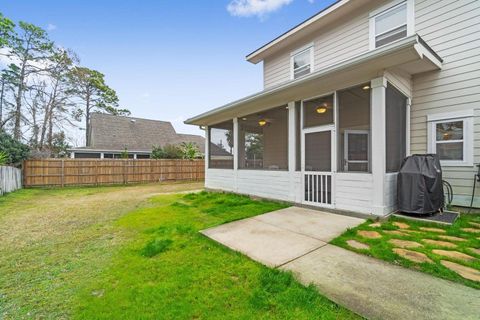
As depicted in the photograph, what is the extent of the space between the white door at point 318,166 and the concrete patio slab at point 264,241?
5.55 feet

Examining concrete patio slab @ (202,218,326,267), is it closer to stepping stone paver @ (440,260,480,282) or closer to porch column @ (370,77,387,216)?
stepping stone paver @ (440,260,480,282)

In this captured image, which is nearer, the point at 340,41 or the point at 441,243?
the point at 441,243

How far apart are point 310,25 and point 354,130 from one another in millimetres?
4306

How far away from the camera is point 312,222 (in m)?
4.03

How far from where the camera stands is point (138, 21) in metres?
→ 9.64

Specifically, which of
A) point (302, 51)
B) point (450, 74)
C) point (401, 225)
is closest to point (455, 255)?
point (401, 225)

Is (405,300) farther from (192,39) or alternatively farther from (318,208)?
(192,39)

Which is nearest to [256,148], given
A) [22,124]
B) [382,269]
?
[382,269]

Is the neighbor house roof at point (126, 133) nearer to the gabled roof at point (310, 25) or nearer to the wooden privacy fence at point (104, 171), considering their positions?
the wooden privacy fence at point (104, 171)

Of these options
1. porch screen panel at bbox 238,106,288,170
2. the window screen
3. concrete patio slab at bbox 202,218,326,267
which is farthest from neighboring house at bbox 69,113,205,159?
the window screen

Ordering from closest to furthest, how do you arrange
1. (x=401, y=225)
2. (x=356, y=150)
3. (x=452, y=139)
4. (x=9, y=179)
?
(x=401, y=225) → (x=452, y=139) → (x=356, y=150) → (x=9, y=179)

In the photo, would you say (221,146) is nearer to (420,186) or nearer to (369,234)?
(369,234)

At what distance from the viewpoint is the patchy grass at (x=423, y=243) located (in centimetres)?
225

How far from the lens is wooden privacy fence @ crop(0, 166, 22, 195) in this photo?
7840mm
